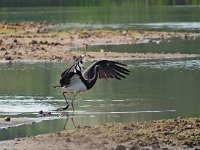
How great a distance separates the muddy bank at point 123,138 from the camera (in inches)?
535

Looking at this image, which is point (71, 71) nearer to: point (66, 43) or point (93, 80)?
point (93, 80)

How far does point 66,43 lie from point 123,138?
97.7ft

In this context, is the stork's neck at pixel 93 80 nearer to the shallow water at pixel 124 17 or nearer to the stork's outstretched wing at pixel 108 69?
the stork's outstretched wing at pixel 108 69

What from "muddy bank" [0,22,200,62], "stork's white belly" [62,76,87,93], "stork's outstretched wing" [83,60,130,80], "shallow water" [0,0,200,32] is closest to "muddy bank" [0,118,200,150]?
"stork's white belly" [62,76,87,93]

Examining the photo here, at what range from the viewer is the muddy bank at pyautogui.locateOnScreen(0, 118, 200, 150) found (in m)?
13.6

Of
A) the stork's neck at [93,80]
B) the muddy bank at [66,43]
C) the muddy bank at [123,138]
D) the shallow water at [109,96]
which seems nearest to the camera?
the muddy bank at [123,138]

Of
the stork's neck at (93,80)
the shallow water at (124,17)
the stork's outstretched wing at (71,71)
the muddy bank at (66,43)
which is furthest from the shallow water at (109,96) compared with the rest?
the shallow water at (124,17)

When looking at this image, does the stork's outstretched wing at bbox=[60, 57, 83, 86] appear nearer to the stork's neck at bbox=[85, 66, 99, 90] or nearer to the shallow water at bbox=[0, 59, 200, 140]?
the stork's neck at bbox=[85, 66, 99, 90]

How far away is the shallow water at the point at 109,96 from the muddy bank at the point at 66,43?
3360 mm

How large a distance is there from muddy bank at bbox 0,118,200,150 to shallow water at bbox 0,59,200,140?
122cm

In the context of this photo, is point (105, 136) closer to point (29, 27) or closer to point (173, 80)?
point (173, 80)

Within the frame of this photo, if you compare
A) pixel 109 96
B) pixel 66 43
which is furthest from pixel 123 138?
pixel 66 43

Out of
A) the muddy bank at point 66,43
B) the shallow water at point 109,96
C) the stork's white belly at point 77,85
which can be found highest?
the stork's white belly at point 77,85

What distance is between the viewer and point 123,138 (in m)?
14.1
